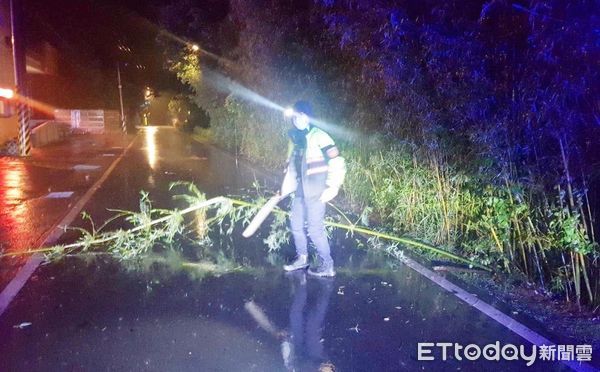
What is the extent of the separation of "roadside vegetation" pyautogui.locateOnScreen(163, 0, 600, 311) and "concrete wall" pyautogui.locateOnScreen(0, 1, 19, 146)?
16066mm

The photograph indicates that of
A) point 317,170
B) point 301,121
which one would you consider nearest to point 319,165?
point 317,170

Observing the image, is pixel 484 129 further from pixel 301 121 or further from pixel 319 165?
pixel 301 121

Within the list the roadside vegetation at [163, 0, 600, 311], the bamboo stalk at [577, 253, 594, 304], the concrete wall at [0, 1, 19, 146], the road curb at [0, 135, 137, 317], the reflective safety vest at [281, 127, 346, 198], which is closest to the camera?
the roadside vegetation at [163, 0, 600, 311]

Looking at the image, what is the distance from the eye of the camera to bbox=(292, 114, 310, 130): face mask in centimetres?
545

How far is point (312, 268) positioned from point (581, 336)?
9.08 feet

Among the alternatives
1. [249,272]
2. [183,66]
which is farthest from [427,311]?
[183,66]

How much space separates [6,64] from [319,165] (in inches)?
786

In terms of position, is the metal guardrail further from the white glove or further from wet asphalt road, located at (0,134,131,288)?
the white glove

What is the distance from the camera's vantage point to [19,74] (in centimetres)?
1766

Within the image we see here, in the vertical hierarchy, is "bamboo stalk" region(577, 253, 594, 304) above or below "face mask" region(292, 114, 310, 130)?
below

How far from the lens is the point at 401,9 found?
5.32 meters

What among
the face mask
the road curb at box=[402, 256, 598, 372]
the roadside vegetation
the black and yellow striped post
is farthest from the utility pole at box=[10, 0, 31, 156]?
the road curb at box=[402, 256, 598, 372]

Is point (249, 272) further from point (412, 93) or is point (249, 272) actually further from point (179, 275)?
point (412, 93)

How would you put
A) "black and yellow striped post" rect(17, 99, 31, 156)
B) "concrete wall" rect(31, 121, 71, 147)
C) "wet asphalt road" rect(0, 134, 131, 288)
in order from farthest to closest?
"concrete wall" rect(31, 121, 71, 147) < "black and yellow striped post" rect(17, 99, 31, 156) < "wet asphalt road" rect(0, 134, 131, 288)
